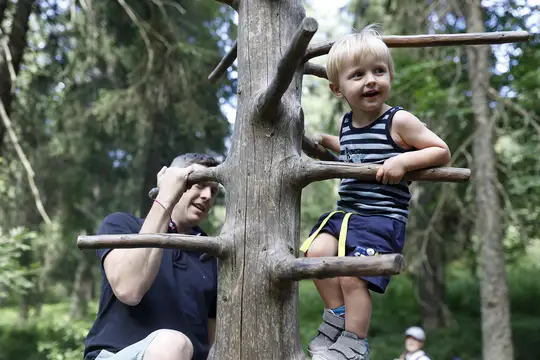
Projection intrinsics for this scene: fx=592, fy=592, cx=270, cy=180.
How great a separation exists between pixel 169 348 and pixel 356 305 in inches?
24.6

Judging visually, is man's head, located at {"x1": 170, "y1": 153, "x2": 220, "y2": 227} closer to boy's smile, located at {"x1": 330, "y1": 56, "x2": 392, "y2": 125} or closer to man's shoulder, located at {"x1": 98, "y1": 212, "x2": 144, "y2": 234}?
man's shoulder, located at {"x1": 98, "y1": 212, "x2": 144, "y2": 234}

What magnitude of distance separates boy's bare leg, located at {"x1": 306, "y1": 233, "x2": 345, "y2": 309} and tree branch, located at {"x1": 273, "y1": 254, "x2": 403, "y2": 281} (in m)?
0.27

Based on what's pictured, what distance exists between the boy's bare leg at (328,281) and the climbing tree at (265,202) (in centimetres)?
12

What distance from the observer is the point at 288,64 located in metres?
1.59

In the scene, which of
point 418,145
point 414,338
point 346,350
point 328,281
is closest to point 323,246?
point 328,281

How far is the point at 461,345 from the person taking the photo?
9.54m

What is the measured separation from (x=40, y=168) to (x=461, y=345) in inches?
292

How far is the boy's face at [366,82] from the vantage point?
189cm

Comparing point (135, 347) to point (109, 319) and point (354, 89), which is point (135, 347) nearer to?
point (109, 319)

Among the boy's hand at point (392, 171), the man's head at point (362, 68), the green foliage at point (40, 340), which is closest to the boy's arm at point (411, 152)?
the boy's hand at point (392, 171)

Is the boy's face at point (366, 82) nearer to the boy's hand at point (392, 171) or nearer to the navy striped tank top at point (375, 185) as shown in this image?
the navy striped tank top at point (375, 185)

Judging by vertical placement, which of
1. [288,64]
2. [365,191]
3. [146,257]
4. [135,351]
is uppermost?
[288,64]

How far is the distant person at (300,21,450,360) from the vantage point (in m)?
1.83

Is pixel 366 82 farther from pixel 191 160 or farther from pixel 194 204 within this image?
pixel 194 204
